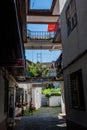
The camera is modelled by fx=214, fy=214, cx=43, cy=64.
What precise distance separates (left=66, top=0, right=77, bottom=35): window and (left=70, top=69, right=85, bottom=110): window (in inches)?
76.9

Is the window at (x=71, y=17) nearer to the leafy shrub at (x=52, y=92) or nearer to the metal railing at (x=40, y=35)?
the metal railing at (x=40, y=35)

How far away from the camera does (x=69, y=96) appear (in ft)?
30.6

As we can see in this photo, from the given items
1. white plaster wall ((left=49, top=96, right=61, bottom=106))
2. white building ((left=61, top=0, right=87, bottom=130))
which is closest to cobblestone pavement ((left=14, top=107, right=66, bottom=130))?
white building ((left=61, top=0, right=87, bottom=130))

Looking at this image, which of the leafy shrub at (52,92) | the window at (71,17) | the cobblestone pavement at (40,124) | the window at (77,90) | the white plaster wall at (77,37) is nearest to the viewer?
the white plaster wall at (77,37)

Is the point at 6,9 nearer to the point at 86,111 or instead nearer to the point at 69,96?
the point at 86,111

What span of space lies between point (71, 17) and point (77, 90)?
3044 mm

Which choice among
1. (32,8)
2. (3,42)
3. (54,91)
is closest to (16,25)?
(3,42)

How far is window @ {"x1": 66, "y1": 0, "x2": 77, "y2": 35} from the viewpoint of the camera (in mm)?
8547

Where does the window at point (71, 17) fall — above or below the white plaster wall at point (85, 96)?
above

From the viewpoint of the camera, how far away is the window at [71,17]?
336 inches

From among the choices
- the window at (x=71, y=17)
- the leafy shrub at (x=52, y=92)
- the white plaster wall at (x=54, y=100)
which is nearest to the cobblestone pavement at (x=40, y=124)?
the window at (x=71, y=17)

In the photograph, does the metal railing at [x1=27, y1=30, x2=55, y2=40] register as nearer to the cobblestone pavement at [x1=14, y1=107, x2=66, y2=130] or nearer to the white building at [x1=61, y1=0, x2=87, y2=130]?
the cobblestone pavement at [x1=14, y1=107, x2=66, y2=130]

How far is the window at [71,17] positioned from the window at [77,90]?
1.95 meters

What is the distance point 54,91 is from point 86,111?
28.1 m
